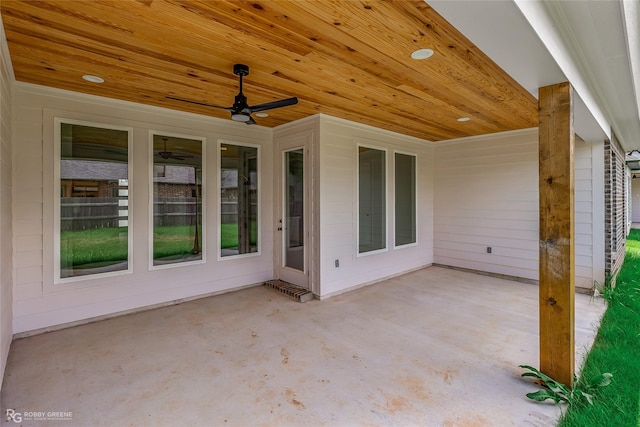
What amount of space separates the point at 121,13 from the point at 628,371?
4.57 meters

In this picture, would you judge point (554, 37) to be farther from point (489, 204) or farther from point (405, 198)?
point (489, 204)

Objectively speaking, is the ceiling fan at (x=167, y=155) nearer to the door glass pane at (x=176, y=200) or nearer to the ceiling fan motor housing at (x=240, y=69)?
the door glass pane at (x=176, y=200)

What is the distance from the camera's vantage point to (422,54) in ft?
8.30

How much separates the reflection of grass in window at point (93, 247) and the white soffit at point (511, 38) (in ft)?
13.1

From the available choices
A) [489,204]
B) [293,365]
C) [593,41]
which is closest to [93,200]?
[293,365]

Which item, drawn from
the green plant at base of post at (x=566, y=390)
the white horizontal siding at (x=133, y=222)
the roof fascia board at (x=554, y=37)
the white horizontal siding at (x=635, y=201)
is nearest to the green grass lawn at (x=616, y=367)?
the green plant at base of post at (x=566, y=390)

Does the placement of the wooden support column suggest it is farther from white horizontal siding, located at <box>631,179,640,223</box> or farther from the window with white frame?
white horizontal siding, located at <box>631,179,640,223</box>

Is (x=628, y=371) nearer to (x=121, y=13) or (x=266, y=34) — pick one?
(x=266, y=34)

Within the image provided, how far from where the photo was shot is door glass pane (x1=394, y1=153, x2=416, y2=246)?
19.1ft

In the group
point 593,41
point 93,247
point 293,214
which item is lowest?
point 93,247

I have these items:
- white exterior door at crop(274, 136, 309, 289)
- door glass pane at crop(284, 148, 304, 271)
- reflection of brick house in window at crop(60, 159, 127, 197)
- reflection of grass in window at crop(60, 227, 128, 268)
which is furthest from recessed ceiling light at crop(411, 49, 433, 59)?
reflection of grass in window at crop(60, 227, 128, 268)

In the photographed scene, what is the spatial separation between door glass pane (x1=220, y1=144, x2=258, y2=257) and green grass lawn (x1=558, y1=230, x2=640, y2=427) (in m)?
4.11

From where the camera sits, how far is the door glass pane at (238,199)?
4.70 meters

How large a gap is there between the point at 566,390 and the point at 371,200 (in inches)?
140
